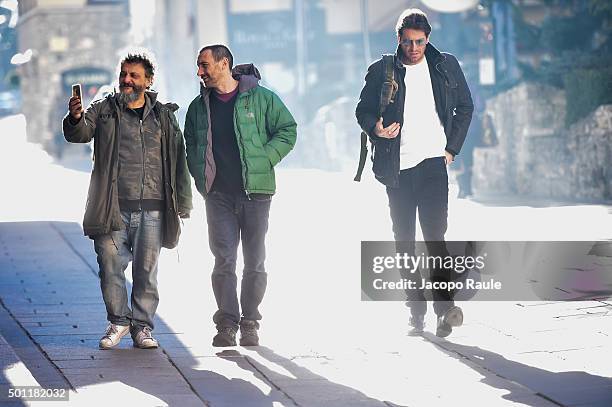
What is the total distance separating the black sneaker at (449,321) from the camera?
8211 mm

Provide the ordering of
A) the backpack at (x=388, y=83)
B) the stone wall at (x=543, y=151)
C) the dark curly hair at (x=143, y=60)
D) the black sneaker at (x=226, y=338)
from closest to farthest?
the dark curly hair at (x=143, y=60) < the black sneaker at (x=226, y=338) < the backpack at (x=388, y=83) < the stone wall at (x=543, y=151)

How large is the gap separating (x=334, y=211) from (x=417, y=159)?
995cm

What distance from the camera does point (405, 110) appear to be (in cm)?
837

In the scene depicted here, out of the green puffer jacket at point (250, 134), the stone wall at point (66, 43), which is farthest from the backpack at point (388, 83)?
the stone wall at point (66, 43)

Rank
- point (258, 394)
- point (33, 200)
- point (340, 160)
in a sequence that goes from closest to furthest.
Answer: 1. point (258, 394)
2. point (33, 200)
3. point (340, 160)

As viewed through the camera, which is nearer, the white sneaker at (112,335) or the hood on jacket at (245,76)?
the white sneaker at (112,335)

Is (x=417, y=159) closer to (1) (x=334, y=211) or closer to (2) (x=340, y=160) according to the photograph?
(1) (x=334, y=211)

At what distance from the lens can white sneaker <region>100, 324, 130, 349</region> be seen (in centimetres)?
809

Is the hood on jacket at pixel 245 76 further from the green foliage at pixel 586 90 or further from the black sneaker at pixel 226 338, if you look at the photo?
the green foliage at pixel 586 90

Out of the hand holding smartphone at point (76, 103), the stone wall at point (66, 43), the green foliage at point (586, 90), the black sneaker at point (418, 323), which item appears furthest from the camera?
the stone wall at point (66, 43)

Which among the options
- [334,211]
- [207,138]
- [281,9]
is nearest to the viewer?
[207,138]

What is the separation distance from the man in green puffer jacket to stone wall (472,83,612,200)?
10.1 metres

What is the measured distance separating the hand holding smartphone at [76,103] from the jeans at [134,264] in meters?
0.68

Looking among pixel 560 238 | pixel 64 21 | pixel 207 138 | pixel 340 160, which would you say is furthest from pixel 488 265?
pixel 64 21
